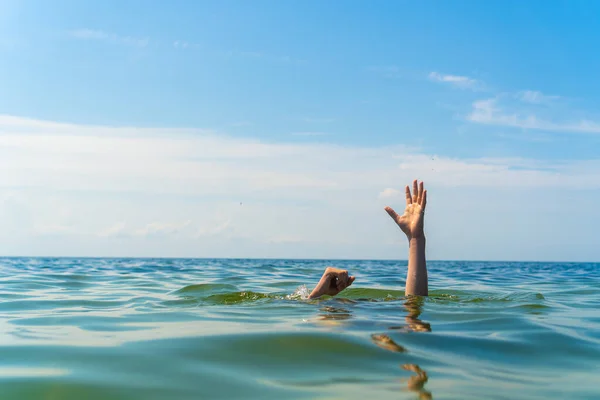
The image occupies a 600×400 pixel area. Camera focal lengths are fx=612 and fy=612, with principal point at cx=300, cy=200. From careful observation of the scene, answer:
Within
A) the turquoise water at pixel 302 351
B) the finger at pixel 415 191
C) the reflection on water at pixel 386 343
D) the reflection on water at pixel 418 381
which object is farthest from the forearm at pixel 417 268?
the reflection on water at pixel 418 381

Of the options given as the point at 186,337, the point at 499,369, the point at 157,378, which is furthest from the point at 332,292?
the point at 157,378

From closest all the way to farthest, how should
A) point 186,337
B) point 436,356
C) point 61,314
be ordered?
point 436,356 → point 186,337 → point 61,314

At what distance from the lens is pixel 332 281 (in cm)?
980

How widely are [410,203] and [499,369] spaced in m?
5.37

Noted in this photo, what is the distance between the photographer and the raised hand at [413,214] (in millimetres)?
9789

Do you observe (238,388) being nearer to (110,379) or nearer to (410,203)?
(110,379)

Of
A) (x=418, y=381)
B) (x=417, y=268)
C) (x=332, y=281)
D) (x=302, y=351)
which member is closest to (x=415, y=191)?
(x=417, y=268)

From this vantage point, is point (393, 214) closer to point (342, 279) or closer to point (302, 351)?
point (342, 279)

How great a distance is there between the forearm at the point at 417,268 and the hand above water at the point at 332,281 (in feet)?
3.22

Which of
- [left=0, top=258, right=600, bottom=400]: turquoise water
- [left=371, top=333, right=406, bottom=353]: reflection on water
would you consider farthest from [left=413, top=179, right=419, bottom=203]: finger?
[left=371, top=333, right=406, bottom=353]: reflection on water

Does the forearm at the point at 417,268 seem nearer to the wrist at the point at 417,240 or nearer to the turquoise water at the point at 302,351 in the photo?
the wrist at the point at 417,240

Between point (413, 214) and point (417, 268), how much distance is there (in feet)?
2.89

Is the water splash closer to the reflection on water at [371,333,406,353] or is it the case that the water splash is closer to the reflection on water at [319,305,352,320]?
the reflection on water at [319,305,352,320]

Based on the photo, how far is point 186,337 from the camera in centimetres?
632
